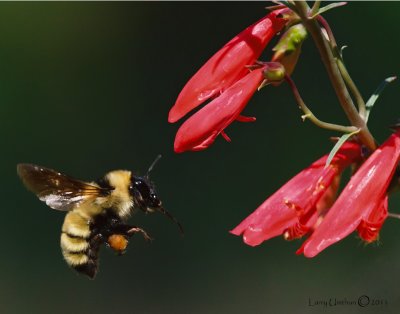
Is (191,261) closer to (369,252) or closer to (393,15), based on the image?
(369,252)

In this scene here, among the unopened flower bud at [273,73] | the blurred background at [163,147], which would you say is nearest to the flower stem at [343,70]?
the unopened flower bud at [273,73]

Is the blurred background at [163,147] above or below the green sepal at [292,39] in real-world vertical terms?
below

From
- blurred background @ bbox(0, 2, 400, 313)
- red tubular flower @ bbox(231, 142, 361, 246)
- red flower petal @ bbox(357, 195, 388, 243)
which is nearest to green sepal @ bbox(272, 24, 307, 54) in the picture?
red tubular flower @ bbox(231, 142, 361, 246)

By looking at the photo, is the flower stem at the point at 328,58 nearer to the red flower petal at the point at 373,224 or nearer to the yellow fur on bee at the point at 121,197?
the red flower petal at the point at 373,224

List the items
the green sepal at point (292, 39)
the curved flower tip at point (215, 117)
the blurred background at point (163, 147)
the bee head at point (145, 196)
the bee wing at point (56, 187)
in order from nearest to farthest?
1. the curved flower tip at point (215, 117)
2. the green sepal at point (292, 39)
3. the bee wing at point (56, 187)
4. the bee head at point (145, 196)
5. the blurred background at point (163, 147)

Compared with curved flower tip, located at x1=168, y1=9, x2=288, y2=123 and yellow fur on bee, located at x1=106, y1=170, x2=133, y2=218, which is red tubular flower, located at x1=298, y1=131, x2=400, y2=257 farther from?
yellow fur on bee, located at x1=106, y1=170, x2=133, y2=218

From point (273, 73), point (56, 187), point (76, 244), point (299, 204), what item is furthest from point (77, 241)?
point (273, 73)
